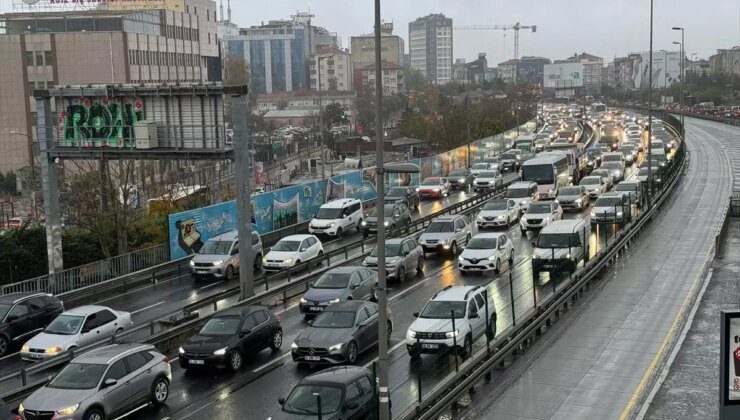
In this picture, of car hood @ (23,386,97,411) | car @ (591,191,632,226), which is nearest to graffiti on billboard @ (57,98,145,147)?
car hood @ (23,386,97,411)

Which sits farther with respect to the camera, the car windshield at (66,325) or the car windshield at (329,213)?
the car windshield at (329,213)

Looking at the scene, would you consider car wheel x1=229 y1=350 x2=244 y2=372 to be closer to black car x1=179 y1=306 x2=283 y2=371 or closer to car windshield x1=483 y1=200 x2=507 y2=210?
black car x1=179 y1=306 x2=283 y2=371

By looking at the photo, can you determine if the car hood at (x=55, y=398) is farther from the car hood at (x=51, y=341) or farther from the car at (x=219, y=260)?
the car at (x=219, y=260)

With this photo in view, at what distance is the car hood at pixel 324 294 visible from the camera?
26.2 meters

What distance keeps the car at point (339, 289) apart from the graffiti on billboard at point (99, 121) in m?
10.4

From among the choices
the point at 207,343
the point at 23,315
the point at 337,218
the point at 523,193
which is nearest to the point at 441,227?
the point at 337,218

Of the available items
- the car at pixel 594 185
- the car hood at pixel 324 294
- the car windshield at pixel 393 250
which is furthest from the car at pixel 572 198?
the car hood at pixel 324 294

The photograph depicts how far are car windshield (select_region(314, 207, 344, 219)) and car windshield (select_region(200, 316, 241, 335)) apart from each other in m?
21.3

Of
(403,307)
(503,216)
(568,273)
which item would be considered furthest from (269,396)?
(503,216)

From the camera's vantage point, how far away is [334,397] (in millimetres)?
15672

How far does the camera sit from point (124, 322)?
24719 millimetres

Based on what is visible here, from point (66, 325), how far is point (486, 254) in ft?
52.0

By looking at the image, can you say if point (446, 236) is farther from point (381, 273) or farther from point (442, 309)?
point (381, 273)

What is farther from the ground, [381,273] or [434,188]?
[381,273]
